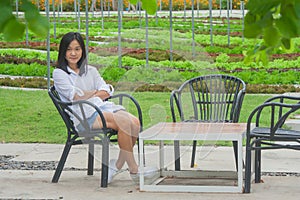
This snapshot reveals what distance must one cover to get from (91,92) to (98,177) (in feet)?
2.20

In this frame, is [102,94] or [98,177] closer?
[102,94]

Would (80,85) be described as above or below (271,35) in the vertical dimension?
below

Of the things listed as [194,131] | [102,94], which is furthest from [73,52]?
[194,131]

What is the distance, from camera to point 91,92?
5918 mm

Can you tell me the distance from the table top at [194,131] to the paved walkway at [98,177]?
406 millimetres

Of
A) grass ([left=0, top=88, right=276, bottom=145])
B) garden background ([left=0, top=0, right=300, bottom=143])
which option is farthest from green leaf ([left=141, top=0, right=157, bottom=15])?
grass ([left=0, top=88, right=276, bottom=145])

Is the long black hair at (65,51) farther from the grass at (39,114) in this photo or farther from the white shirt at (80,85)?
the grass at (39,114)

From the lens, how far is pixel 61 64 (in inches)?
232

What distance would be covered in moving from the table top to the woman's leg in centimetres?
15

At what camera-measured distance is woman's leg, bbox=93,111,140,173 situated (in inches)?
224

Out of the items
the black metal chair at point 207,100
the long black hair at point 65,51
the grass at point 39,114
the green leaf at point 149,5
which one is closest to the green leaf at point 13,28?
the green leaf at point 149,5

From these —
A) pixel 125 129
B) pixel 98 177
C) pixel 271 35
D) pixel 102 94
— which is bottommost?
pixel 98 177

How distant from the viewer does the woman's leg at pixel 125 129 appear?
5680mm

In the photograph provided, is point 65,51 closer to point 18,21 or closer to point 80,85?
point 80,85
